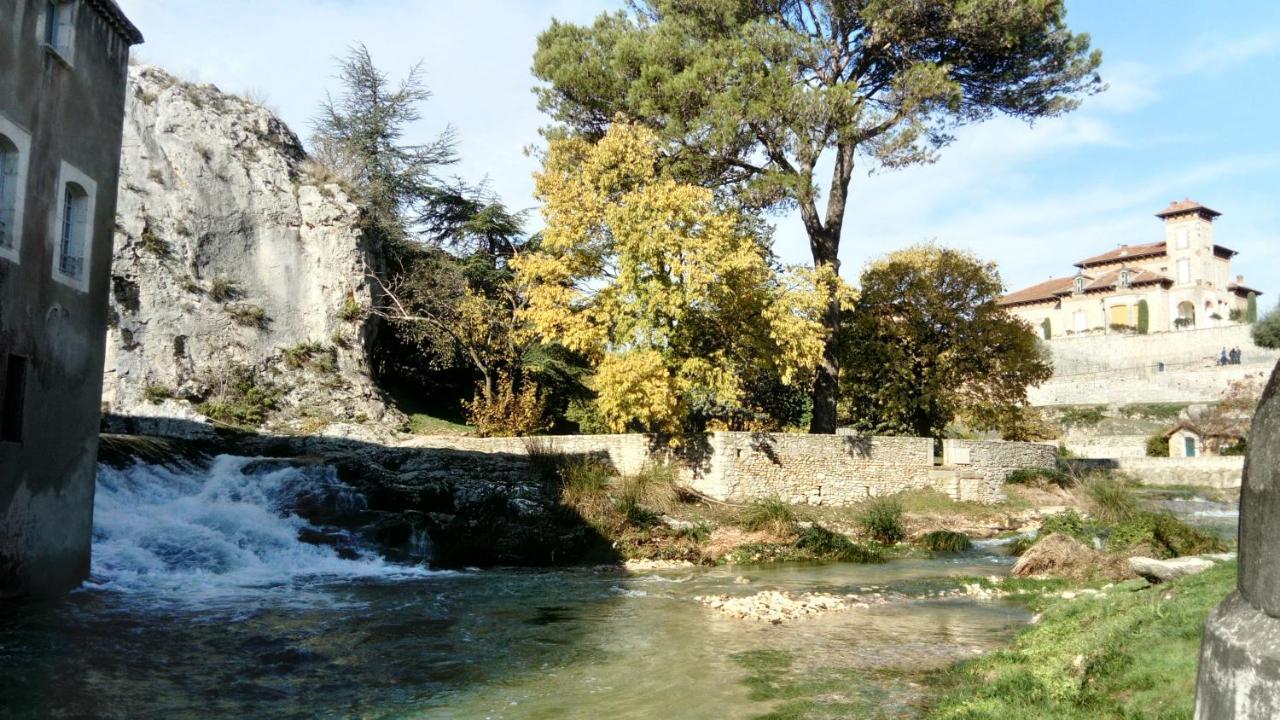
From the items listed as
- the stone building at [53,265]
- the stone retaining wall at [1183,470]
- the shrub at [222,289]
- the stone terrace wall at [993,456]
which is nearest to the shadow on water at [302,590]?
the stone building at [53,265]

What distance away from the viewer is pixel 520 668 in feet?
29.8

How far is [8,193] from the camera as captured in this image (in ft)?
33.2

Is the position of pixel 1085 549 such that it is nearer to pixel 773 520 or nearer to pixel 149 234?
pixel 773 520

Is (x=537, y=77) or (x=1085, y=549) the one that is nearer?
(x=1085, y=549)

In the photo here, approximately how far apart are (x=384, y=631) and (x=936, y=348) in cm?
2360

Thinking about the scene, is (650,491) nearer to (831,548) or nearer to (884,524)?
(831,548)

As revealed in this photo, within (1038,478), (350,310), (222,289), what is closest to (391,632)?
(222,289)

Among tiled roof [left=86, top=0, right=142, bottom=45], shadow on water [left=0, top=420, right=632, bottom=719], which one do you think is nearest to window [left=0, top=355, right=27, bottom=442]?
shadow on water [left=0, top=420, right=632, bottom=719]

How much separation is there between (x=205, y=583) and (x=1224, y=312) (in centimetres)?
7820

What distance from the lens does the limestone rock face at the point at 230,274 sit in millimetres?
25297

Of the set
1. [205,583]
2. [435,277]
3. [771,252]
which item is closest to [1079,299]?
[771,252]

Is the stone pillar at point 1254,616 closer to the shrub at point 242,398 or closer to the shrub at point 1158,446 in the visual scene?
the shrub at point 242,398

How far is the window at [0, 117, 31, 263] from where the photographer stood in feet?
32.9

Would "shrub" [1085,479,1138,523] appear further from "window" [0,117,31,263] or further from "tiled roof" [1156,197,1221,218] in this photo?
"tiled roof" [1156,197,1221,218]
